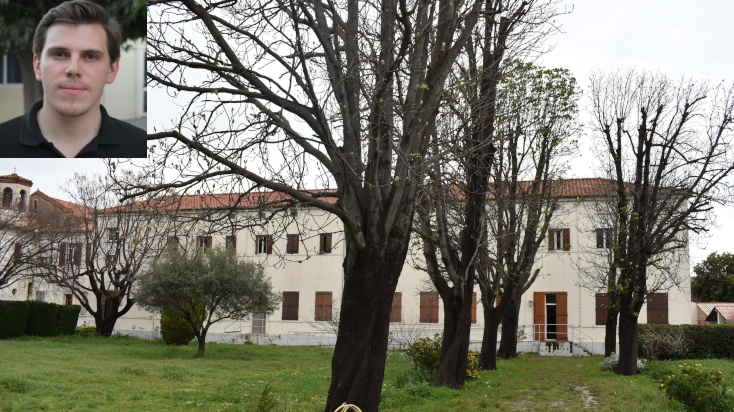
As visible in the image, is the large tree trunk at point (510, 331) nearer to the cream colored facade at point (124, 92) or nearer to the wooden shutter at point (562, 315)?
the wooden shutter at point (562, 315)

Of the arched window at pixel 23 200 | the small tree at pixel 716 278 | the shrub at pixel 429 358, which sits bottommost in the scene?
the shrub at pixel 429 358

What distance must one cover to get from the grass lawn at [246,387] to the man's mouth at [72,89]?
6.52 meters

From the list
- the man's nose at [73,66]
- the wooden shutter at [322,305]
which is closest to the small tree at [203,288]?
the wooden shutter at [322,305]

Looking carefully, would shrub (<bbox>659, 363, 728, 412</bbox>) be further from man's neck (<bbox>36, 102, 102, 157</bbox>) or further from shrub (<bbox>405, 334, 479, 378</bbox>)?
man's neck (<bbox>36, 102, 102, 157</bbox>)

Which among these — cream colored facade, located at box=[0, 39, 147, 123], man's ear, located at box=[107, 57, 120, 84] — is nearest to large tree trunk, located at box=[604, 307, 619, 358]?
cream colored facade, located at box=[0, 39, 147, 123]

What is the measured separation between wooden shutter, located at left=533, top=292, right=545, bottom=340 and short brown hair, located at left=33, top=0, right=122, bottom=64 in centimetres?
2884

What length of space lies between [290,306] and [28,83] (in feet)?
99.6

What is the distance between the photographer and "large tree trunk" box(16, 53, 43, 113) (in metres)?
6.23

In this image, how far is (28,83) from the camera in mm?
6293

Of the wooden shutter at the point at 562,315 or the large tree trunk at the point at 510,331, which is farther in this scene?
the wooden shutter at the point at 562,315

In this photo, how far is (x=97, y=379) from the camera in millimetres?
14852

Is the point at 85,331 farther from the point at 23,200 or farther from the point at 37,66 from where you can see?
the point at 37,66

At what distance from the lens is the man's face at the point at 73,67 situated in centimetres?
625

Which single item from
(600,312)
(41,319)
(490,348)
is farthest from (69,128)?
(600,312)
